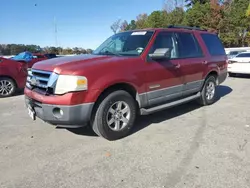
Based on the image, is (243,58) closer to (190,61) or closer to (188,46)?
(188,46)

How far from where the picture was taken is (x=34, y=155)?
12.0 ft

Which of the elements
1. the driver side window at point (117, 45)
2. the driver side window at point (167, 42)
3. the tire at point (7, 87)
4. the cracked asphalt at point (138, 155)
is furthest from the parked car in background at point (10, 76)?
the driver side window at point (167, 42)

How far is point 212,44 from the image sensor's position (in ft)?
21.5

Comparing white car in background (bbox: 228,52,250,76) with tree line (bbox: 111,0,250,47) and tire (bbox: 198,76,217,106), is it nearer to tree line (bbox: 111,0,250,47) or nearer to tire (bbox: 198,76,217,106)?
tire (bbox: 198,76,217,106)

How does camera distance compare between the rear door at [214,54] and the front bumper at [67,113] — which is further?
the rear door at [214,54]

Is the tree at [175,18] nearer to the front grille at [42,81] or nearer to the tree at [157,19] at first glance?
the tree at [157,19]

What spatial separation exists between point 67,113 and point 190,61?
317 centimetres

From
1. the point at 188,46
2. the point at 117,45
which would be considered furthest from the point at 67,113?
the point at 188,46

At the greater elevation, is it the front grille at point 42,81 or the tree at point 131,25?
the tree at point 131,25

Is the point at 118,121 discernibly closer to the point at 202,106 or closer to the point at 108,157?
the point at 108,157

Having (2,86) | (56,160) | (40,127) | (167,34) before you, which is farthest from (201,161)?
(2,86)

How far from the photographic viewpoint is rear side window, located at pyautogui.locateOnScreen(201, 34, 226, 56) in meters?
6.29

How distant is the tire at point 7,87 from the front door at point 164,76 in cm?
571

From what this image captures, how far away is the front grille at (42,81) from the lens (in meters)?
3.71
